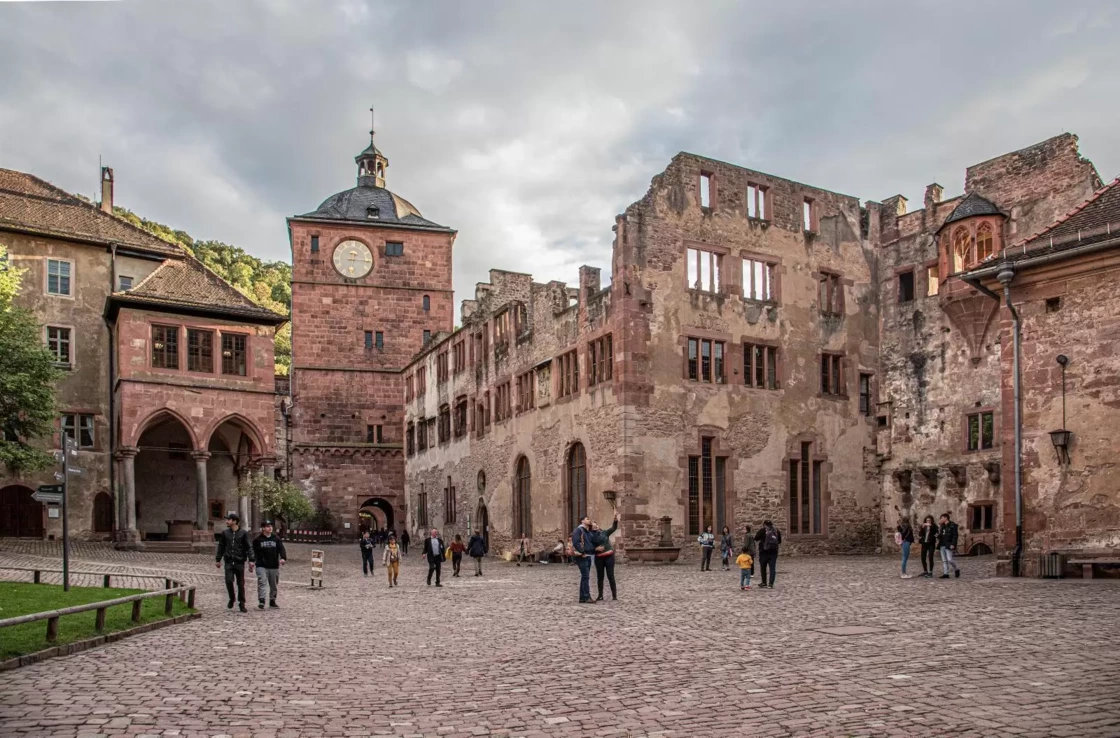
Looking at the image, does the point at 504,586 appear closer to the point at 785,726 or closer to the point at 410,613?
the point at 410,613

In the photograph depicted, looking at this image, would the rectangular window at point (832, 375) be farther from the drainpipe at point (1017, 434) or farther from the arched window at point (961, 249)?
the drainpipe at point (1017, 434)

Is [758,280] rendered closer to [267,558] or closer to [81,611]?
[267,558]

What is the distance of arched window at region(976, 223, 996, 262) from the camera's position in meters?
33.1

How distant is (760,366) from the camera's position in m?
36.1

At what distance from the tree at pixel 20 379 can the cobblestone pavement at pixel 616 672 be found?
1418 centimetres

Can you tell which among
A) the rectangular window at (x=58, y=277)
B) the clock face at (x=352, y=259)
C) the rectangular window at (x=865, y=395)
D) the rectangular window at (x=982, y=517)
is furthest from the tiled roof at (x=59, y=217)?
the rectangular window at (x=982, y=517)

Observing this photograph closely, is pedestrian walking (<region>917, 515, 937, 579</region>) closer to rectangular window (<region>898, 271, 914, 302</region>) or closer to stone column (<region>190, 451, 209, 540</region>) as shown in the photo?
rectangular window (<region>898, 271, 914, 302</region>)

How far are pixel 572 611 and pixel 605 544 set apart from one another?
2.22 meters

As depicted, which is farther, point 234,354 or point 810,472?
point 234,354

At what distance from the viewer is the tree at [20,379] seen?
2925 cm

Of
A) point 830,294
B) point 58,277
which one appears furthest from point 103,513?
point 830,294

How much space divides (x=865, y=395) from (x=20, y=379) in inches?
1060

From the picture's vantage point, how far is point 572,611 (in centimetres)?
1702

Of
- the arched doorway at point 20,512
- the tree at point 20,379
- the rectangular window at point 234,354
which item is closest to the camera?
the tree at point 20,379
